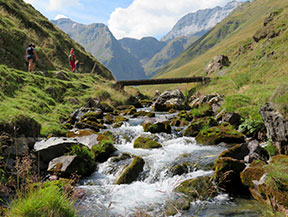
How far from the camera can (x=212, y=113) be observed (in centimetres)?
1869

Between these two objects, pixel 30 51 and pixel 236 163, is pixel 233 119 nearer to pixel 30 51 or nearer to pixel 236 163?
pixel 236 163

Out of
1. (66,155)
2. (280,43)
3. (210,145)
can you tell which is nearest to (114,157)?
(66,155)

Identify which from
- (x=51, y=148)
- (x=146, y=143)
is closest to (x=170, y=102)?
(x=146, y=143)

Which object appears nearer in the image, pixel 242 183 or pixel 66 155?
pixel 242 183

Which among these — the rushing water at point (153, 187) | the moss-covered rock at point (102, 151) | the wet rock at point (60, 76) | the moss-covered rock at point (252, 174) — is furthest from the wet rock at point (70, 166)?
the wet rock at point (60, 76)

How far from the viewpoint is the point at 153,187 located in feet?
27.3

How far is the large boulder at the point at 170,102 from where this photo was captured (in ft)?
83.6

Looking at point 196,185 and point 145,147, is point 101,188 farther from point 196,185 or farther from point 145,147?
point 145,147

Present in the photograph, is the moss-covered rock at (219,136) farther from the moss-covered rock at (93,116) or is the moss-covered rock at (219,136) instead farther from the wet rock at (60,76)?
the wet rock at (60,76)

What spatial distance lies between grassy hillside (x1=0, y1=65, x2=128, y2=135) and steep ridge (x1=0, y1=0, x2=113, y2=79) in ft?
9.94

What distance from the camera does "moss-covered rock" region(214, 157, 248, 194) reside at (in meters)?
7.56

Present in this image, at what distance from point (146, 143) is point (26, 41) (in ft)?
67.9

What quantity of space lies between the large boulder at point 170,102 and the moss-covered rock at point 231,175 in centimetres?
1699

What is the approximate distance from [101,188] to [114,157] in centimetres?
228
